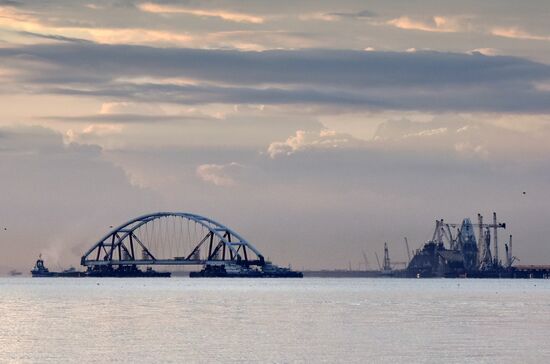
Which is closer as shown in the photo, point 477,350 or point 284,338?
point 477,350

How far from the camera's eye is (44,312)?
440ft

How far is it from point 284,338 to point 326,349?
30.3 ft

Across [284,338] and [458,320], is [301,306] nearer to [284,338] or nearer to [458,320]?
[458,320]

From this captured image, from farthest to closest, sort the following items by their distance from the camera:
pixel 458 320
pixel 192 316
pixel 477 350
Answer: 1. pixel 192 316
2. pixel 458 320
3. pixel 477 350

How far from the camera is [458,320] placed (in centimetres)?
11656

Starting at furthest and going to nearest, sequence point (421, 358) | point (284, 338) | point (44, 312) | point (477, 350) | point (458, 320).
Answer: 1. point (44, 312)
2. point (458, 320)
3. point (284, 338)
4. point (477, 350)
5. point (421, 358)

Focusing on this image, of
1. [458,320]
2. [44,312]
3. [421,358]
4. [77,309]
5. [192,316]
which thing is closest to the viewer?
[421,358]

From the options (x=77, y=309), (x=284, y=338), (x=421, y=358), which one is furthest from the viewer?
(x=77, y=309)

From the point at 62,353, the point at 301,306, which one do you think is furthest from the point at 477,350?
the point at 301,306

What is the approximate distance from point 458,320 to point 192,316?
2490 centimetres

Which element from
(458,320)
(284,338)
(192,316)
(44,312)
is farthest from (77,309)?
(284,338)

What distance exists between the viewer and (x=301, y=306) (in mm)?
150625

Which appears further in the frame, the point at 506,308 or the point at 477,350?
the point at 506,308

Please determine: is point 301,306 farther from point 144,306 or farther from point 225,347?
point 225,347
